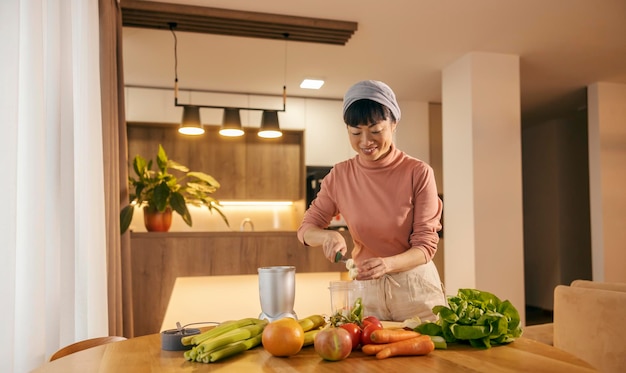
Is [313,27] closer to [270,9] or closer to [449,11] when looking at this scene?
[270,9]

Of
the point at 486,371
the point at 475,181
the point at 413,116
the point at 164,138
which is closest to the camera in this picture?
the point at 486,371

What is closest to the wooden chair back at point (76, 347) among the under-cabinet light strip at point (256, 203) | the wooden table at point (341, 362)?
A: the wooden table at point (341, 362)

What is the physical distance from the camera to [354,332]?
140cm

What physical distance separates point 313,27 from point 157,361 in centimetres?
372

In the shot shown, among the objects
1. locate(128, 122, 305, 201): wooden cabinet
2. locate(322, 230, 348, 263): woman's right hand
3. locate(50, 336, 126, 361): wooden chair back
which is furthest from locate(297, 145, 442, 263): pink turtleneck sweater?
locate(128, 122, 305, 201): wooden cabinet

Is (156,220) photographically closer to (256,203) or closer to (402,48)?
(402,48)

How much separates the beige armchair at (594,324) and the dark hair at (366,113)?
1.34 metres

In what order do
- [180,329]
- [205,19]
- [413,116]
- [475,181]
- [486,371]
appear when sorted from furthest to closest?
[413,116] < [475,181] < [205,19] < [180,329] < [486,371]

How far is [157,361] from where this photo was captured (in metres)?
1.36

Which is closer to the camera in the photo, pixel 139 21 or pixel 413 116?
pixel 139 21

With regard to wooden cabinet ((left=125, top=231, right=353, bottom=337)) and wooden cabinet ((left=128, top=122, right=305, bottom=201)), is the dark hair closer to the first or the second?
wooden cabinet ((left=125, top=231, right=353, bottom=337))

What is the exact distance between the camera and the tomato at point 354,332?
4.60 feet

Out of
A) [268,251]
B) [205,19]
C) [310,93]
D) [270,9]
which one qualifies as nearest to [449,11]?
[270,9]

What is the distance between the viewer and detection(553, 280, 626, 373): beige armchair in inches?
93.2
